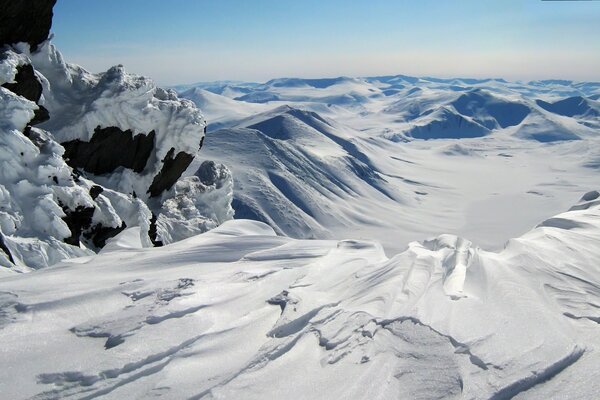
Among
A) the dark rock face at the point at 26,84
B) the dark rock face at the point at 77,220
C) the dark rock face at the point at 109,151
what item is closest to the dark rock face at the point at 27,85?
the dark rock face at the point at 26,84

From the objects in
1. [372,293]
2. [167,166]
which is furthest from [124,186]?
[372,293]

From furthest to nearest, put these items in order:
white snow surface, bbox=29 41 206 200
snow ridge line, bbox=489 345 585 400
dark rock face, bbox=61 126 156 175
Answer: dark rock face, bbox=61 126 156 175, white snow surface, bbox=29 41 206 200, snow ridge line, bbox=489 345 585 400

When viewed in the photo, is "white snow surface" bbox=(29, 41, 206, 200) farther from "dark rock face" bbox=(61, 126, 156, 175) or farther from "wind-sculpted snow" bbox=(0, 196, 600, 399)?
"wind-sculpted snow" bbox=(0, 196, 600, 399)

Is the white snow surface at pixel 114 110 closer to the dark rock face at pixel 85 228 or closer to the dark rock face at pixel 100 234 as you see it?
the dark rock face at pixel 100 234

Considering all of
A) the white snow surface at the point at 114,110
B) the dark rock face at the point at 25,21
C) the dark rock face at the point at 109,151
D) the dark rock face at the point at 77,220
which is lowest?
the dark rock face at the point at 77,220

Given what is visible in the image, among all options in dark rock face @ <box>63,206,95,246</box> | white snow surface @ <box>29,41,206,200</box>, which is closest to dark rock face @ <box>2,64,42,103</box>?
white snow surface @ <box>29,41,206,200</box>
